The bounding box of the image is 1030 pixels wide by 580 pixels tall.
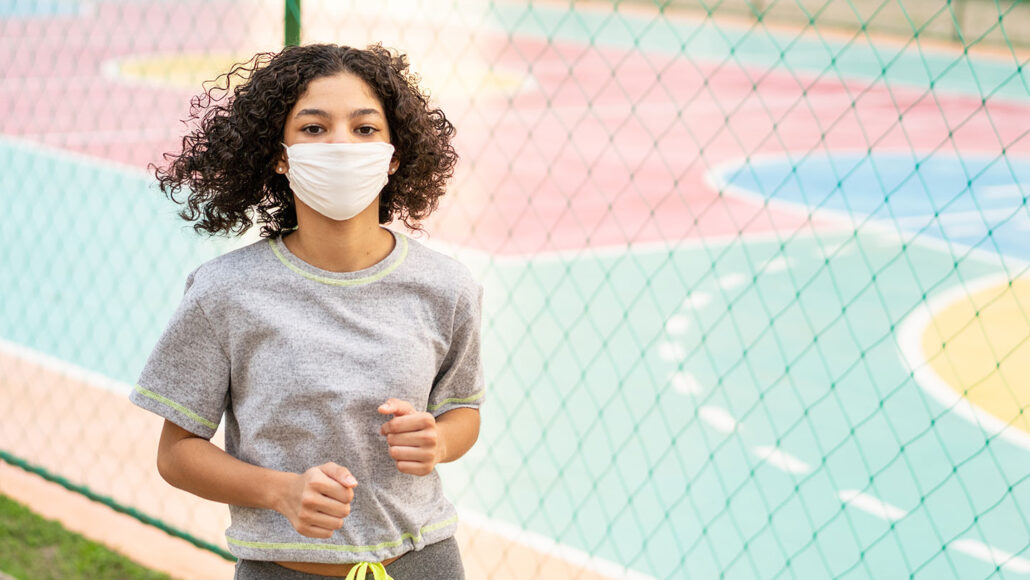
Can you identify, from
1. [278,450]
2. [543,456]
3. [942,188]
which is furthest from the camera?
[942,188]

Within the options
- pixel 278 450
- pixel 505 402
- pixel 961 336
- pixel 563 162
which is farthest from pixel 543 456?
pixel 563 162

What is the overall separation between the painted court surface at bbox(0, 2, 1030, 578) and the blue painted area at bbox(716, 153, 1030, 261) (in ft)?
0.16

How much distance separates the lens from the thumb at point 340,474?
1.55 m

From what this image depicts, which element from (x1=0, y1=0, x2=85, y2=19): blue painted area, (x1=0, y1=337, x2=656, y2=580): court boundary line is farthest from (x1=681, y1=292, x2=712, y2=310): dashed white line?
(x1=0, y1=0, x2=85, y2=19): blue painted area

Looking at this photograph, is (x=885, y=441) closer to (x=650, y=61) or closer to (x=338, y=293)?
(x=338, y=293)

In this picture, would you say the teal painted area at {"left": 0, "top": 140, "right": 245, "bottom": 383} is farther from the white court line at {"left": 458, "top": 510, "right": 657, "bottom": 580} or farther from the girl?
the girl

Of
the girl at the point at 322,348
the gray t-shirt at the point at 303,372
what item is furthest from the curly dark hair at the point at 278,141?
the gray t-shirt at the point at 303,372

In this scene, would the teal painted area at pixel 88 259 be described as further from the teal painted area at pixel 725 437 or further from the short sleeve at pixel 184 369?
the short sleeve at pixel 184 369

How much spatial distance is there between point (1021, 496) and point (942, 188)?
6.05 metres

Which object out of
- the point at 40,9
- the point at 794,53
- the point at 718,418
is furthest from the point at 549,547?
the point at 40,9

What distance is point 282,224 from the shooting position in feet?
6.31

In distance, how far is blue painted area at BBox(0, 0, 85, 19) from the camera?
19452 millimetres

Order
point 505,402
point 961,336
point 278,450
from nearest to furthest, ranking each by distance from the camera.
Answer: point 278,450, point 505,402, point 961,336

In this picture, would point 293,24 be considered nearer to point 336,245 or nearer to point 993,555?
point 336,245
